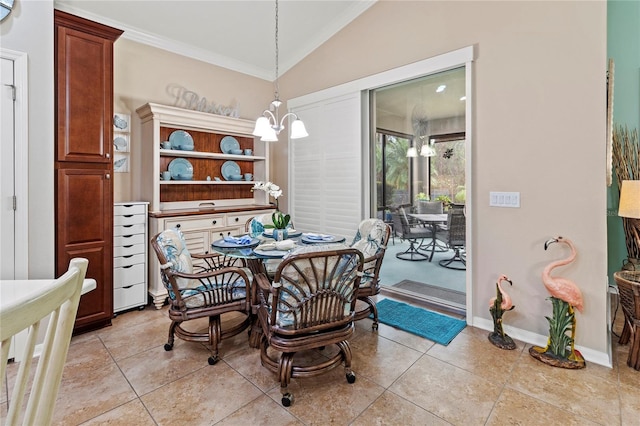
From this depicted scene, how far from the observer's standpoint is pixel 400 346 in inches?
102

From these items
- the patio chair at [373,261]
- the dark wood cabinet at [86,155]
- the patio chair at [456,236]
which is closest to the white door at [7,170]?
the dark wood cabinet at [86,155]

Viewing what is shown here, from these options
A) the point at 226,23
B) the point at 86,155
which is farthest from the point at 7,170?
the point at 226,23

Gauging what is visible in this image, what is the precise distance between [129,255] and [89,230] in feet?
1.74

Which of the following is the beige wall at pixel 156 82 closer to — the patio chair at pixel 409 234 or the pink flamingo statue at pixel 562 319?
the patio chair at pixel 409 234

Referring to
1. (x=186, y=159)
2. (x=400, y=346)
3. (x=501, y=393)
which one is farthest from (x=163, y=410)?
(x=186, y=159)

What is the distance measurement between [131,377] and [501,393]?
2432 mm

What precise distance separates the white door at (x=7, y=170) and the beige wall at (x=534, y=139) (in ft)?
11.3

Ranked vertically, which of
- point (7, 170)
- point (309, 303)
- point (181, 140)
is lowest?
point (309, 303)

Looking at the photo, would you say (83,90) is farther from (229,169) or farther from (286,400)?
(286,400)

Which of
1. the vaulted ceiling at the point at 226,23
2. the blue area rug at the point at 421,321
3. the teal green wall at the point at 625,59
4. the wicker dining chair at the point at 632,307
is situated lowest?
the blue area rug at the point at 421,321

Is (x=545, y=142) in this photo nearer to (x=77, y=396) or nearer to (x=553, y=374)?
(x=553, y=374)

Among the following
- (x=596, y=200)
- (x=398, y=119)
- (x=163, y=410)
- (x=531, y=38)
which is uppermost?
(x=531, y=38)

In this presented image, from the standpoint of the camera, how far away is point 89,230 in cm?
280

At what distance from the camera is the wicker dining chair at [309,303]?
180cm
